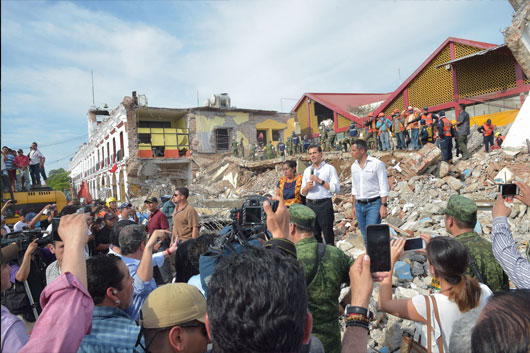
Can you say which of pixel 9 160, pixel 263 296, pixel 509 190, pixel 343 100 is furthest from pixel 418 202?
pixel 343 100

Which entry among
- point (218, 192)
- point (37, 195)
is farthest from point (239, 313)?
point (218, 192)

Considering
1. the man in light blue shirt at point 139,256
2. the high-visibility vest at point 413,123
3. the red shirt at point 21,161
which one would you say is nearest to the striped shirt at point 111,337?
the man in light blue shirt at point 139,256

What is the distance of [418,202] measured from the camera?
7.42 metres

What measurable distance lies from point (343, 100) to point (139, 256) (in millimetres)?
23020

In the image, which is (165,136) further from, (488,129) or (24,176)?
(488,129)

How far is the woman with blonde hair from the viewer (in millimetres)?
1758

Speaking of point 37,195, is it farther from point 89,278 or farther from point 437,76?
point 437,76

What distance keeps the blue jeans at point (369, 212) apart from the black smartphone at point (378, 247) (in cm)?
300

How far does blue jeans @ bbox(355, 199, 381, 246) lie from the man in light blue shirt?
107 inches

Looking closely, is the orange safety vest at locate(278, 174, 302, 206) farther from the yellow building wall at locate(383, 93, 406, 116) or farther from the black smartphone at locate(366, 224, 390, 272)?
the yellow building wall at locate(383, 93, 406, 116)

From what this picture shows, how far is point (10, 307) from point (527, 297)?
11.0 feet

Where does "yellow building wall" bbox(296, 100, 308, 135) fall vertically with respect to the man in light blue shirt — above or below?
above

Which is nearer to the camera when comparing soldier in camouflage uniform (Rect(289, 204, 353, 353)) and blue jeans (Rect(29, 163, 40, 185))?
soldier in camouflage uniform (Rect(289, 204, 353, 353))

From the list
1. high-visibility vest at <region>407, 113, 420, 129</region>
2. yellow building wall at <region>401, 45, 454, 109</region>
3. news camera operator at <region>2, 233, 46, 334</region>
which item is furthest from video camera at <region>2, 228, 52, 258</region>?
yellow building wall at <region>401, 45, 454, 109</region>
